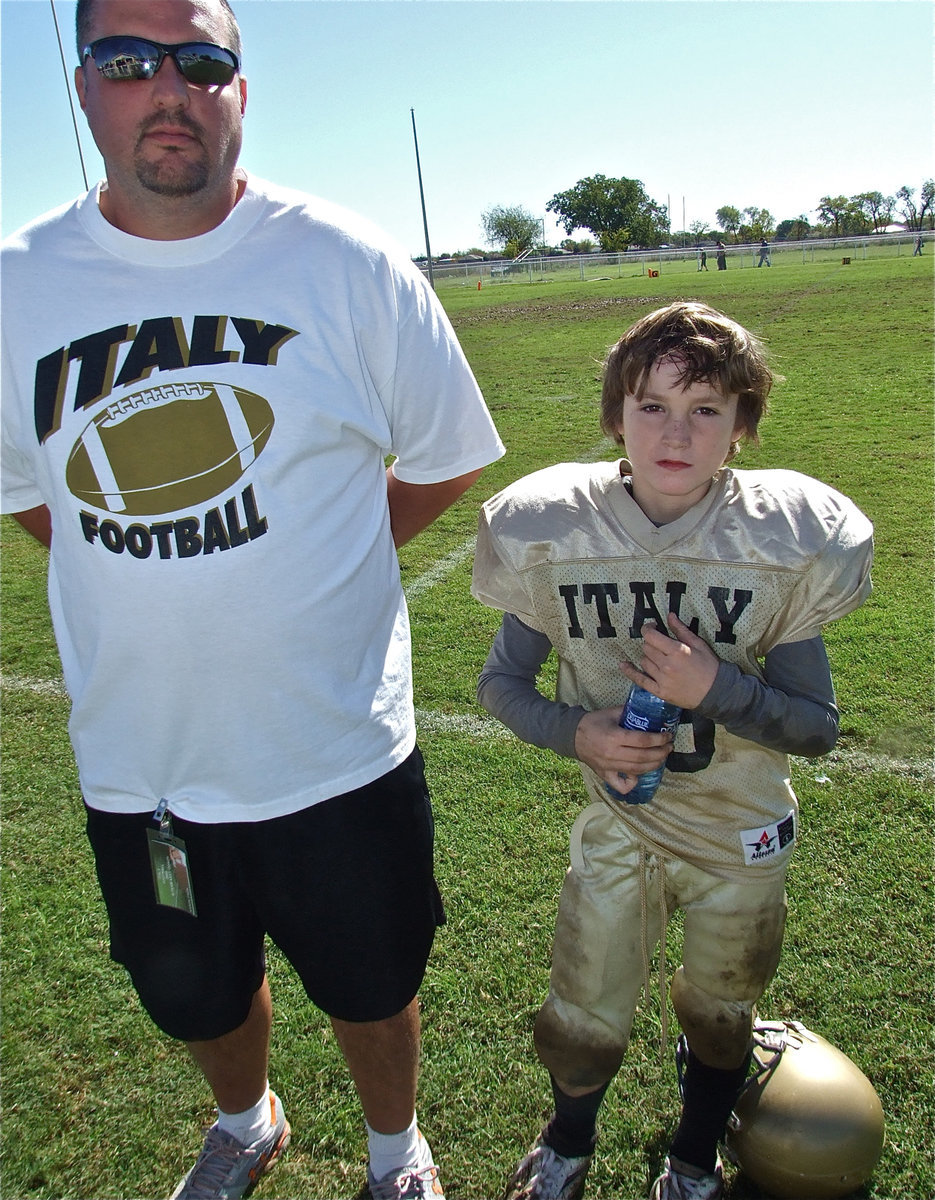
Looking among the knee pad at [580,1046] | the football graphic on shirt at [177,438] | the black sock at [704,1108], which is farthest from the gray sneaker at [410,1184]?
the football graphic on shirt at [177,438]

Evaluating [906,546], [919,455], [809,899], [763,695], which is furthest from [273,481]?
[919,455]

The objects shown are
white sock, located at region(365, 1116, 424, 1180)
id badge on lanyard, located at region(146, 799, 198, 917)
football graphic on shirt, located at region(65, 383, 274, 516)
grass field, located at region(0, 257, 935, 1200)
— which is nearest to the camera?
football graphic on shirt, located at region(65, 383, 274, 516)

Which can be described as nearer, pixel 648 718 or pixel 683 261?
pixel 648 718

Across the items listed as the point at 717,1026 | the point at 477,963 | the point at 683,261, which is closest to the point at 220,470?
the point at 717,1026

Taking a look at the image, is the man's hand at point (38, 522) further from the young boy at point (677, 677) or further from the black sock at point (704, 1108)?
the black sock at point (704, 1108)

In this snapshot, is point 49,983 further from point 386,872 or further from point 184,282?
point 184,282

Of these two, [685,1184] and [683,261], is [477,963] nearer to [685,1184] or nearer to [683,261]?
[685,1184]

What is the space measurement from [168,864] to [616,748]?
791 mm

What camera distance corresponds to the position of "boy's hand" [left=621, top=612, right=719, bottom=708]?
4.92ft

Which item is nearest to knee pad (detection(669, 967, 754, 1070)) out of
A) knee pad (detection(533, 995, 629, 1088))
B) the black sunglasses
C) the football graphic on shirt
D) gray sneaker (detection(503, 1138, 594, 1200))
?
knee pad (detection(533, 995, 629, 1088))

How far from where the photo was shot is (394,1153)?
5.96ft

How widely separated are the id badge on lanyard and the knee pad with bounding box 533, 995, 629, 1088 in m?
0.69

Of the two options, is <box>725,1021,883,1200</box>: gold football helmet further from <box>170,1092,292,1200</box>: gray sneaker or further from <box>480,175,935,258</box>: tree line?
<box>480,175,935,258</box>: tree line

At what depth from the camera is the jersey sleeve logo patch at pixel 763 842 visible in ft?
5.40
